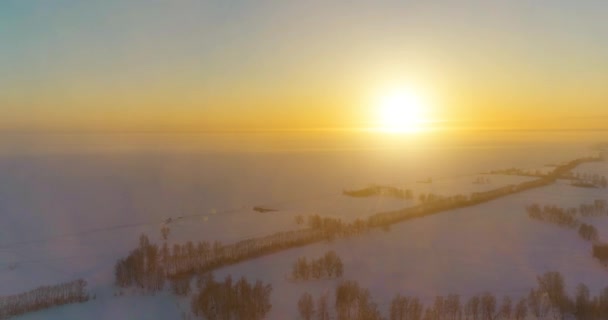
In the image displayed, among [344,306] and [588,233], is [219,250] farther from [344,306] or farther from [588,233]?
[588,233]

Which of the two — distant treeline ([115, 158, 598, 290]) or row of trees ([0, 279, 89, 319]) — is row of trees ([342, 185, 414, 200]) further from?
row of trees ([0, 279, 89, 319])

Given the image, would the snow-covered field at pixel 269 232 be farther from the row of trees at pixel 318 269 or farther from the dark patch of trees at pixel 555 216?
the dark patch of trees at pixel 555 216

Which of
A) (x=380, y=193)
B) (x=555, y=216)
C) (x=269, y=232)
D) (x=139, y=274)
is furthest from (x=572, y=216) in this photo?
(x=139, y=274)

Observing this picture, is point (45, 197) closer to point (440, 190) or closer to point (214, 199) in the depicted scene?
point (214, 199)

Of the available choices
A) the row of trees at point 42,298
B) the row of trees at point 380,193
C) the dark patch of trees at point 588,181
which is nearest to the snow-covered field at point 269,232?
the row of trees at point 42,298

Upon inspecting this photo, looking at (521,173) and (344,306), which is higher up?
(521,173)

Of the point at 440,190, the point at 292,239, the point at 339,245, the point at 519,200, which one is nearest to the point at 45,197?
the point at 292,239
